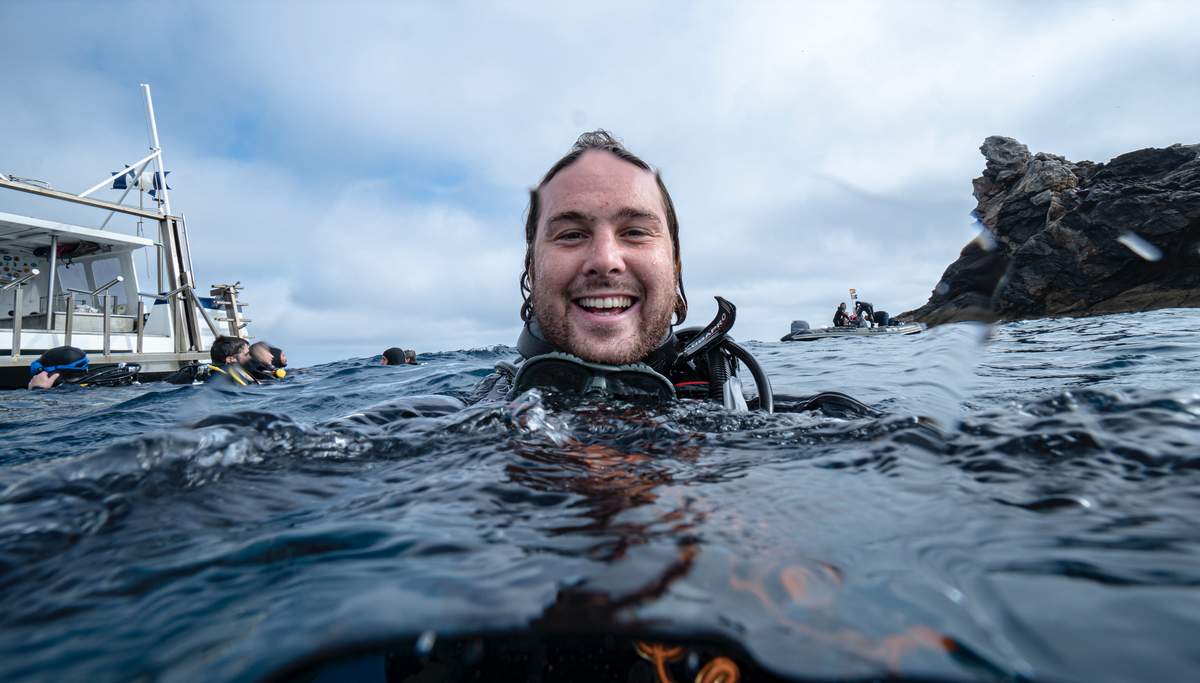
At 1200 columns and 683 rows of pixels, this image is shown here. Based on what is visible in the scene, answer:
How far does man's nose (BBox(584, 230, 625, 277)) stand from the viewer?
9.43 feet

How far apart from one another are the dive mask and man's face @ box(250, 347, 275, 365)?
11869 mm

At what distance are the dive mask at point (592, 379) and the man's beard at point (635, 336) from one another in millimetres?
142

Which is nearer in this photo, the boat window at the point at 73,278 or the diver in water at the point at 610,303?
the diver in water at the point at 610,303

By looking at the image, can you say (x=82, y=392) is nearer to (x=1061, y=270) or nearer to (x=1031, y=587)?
(x=1031, y=587)

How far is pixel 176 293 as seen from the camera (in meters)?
16.9

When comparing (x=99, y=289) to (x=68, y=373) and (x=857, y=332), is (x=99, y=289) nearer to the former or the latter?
(x=68, y=373)

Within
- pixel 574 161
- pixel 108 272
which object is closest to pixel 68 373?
pixel 108 272

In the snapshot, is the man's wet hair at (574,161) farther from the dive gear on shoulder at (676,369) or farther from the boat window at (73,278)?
the boat window at (73,278)

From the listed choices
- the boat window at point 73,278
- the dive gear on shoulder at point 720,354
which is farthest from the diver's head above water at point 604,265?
the boat window at point 73,278

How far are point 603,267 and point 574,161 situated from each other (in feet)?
3.05

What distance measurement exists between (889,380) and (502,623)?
23.6 feet

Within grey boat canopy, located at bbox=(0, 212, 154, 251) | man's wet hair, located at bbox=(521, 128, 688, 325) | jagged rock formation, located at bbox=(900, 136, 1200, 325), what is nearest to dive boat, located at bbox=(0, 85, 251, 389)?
grey boat canopy, located at bbox=(0, 212, 154, 251)

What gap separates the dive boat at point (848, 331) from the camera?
2541 cm

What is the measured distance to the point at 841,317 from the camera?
28.9 m
